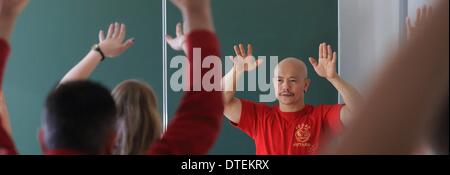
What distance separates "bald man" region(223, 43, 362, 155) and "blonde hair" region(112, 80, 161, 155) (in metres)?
0.40

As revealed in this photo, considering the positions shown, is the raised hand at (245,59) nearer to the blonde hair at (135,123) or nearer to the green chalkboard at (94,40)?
the green chalkboard at (94,40)

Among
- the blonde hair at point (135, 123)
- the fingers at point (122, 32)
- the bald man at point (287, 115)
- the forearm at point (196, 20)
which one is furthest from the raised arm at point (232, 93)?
the forearm at point (196, 20)

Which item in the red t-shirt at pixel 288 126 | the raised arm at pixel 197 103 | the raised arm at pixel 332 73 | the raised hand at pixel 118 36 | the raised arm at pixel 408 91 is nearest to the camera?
the raised arm at pixel 408 91

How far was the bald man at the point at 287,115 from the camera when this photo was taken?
1.18 metres

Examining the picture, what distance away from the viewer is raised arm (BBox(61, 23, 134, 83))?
3.87 ft

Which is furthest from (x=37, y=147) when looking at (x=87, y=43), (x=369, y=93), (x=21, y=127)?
(x=369, y=93)

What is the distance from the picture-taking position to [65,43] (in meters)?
1.63

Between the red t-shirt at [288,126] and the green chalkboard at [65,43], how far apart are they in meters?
0.40

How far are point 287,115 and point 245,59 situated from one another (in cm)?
34

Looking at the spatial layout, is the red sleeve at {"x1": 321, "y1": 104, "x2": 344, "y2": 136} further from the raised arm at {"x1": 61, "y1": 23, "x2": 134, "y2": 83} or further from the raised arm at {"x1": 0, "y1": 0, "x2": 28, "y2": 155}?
the raised arm at {"x1": 0, "y1": 0, "x2": 28, "y2": 155}

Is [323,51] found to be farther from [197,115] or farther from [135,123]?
[197,115]

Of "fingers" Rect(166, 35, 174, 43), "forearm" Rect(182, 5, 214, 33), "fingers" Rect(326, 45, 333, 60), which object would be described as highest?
"fingers" Rect(166, 35, 174, 43)

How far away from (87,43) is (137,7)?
176 mm

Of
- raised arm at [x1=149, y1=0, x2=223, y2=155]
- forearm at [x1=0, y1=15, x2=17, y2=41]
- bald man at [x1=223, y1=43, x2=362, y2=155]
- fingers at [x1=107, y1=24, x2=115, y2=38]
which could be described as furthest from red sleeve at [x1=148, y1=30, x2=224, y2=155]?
fingers at [x1=107, y1=24, x2=115, y2=38]
